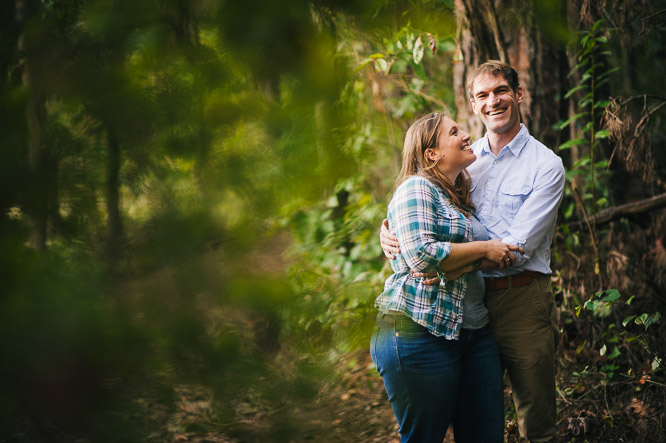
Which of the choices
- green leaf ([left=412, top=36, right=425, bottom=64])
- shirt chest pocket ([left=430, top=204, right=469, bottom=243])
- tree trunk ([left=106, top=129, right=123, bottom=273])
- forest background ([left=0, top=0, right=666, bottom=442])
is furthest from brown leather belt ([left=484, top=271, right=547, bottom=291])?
tree trunk ([left=106, top=129, right=123, bottom=273])

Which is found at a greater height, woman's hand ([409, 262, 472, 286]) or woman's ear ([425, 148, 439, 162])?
woman's ear ([425, 148, 439, 162])

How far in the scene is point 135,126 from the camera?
0.60 meters

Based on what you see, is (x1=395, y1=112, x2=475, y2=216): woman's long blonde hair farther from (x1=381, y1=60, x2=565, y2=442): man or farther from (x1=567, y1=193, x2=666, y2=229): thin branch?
(x1=567, y1=193, x2=666, y2=229): thin branch

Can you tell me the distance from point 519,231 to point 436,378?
0.56 metres

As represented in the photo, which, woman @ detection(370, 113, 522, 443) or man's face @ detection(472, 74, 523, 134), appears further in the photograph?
man's face @ detection(472, 74, 523, 134)

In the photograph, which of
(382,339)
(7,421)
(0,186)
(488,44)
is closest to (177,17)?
(0,186)

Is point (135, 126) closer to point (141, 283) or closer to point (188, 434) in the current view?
point (141, 283)

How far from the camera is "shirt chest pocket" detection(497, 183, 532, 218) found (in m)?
1.83

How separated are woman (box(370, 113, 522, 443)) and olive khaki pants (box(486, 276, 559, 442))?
0.08 m

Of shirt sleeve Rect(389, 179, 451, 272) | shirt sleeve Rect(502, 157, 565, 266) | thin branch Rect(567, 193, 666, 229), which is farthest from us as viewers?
thin branch Rect(567, 193, 666, 229)

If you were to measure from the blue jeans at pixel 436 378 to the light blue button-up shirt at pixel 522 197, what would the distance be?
32cm

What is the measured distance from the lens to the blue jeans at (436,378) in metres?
1.69

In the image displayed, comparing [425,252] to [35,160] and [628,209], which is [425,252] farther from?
[628,209]

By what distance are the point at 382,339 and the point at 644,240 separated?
2.52m
